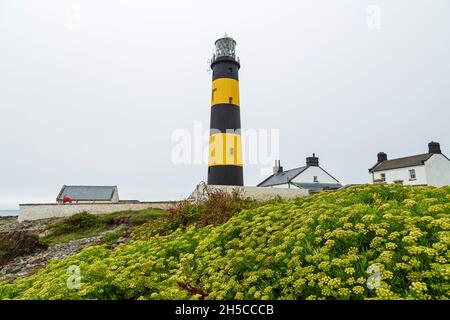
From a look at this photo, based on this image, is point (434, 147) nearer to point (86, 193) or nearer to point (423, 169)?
point (423, 169)

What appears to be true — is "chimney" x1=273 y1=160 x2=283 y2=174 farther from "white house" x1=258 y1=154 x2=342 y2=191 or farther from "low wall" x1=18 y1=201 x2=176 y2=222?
"low wall" x1=18 y1=201 x2=176 y2=222

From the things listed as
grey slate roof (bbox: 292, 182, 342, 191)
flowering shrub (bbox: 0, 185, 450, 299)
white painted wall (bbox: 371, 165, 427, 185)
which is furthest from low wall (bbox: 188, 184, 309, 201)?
white painted wall (bbox: 371, 165, 427, 185)

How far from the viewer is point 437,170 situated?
103ft

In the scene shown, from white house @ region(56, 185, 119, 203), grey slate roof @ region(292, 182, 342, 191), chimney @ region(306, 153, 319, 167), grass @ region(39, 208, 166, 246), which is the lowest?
grass @ region(39, 208, 166, 246)

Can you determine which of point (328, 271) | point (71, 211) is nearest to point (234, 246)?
point (328, 271)

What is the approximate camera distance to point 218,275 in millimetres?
4770

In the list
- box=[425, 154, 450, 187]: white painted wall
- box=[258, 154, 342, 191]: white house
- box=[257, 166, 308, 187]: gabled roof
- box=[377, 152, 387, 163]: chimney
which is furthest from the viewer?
box=[377, 152, 387, 163]: chimney

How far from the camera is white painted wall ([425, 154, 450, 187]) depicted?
30844 mm

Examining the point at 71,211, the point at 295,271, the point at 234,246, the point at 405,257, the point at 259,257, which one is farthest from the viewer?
the point at 71,211

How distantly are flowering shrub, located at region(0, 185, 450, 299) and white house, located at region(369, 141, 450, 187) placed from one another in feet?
96.6

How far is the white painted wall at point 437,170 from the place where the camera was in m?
30.8
